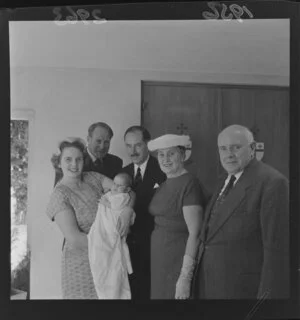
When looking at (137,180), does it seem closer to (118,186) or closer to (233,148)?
(118,186)

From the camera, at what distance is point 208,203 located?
879 mm

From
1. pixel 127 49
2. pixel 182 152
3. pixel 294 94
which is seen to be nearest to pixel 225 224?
pixel 182 152

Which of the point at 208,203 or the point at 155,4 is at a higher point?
the point at 155,4

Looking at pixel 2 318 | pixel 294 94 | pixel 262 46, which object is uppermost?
pixel 262 46

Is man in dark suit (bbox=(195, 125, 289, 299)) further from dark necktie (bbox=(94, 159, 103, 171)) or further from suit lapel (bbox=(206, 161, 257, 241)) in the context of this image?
dark necktie (bbox=(94, 159, 103, 171))

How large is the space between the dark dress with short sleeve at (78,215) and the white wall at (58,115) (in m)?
0.02

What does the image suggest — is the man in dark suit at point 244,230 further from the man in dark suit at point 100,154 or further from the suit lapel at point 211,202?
the man in dark suit at point 100,154

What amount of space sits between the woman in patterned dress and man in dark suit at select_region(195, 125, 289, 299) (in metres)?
0.19

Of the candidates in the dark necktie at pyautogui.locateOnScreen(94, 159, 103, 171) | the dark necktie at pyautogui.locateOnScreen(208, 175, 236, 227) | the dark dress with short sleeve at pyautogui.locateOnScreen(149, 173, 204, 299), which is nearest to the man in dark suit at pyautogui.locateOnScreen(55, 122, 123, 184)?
the dark necktie at pyautogui.locateOnScreen(94, 159, 103, 171)

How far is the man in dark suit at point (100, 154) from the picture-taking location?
880 mm

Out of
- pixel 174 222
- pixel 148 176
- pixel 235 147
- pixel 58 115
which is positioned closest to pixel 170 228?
pixel 174 222

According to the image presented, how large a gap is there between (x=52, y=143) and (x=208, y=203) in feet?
1.18

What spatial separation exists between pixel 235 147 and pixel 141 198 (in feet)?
0.76

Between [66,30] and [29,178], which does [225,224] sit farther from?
[66,30]
